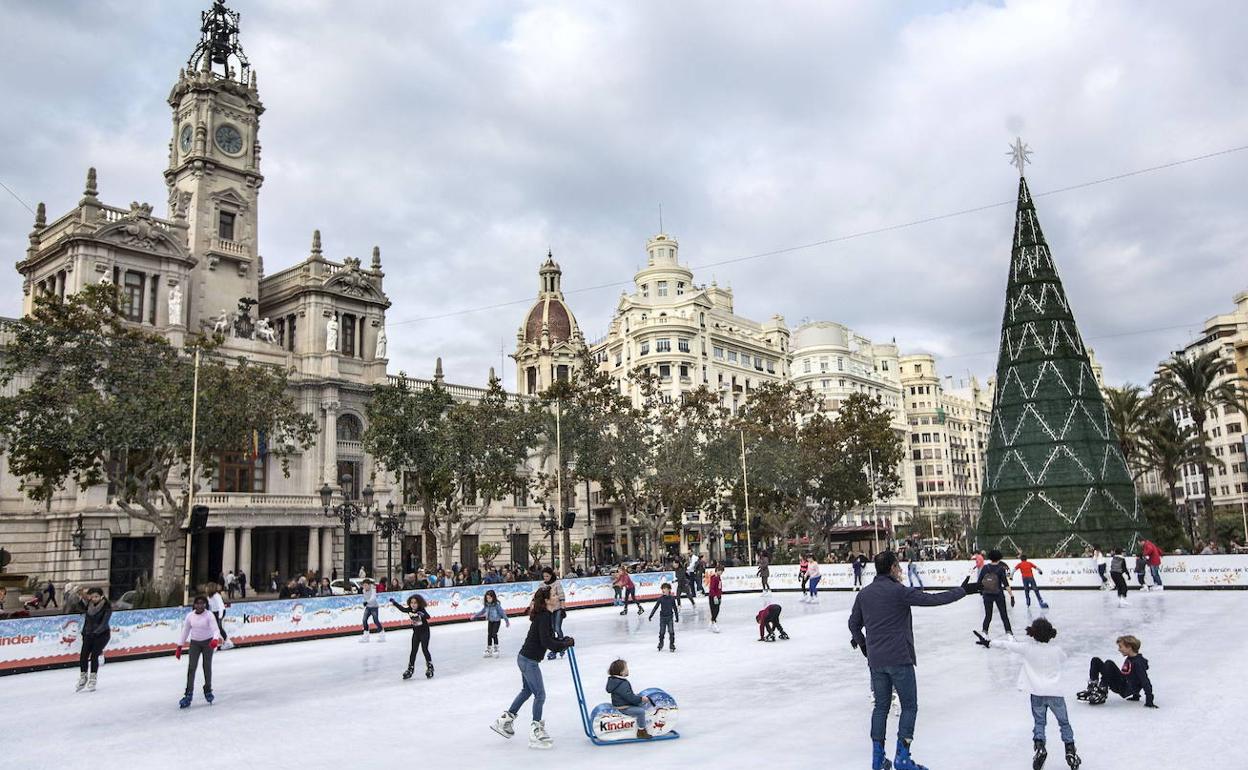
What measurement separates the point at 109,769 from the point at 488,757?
418cm

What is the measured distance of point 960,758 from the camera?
28.5ft

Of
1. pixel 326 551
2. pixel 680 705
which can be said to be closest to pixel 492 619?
pixel 680 705

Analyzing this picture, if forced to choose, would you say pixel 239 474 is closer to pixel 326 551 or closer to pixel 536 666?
pixel 326 551

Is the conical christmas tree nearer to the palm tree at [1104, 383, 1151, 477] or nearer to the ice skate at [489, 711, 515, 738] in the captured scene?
the palm tree at [1104, 383, 1151, 477]

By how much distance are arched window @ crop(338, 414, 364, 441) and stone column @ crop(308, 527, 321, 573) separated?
586 centimetres

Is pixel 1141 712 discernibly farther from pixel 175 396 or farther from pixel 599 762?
pixel 175 396

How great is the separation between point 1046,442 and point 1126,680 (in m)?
27.6

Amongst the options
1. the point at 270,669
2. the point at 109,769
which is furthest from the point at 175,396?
the point at 109,769

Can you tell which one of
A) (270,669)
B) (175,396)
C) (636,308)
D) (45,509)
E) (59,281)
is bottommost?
(270,669)

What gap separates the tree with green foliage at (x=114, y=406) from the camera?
2884cm

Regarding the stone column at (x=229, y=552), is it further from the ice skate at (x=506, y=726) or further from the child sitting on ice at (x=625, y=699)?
the child sitting on ice at (x=625, y=699)

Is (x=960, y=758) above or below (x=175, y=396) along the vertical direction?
below

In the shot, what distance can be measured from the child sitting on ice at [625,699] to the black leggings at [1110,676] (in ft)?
18.8

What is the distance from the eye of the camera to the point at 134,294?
149ft
